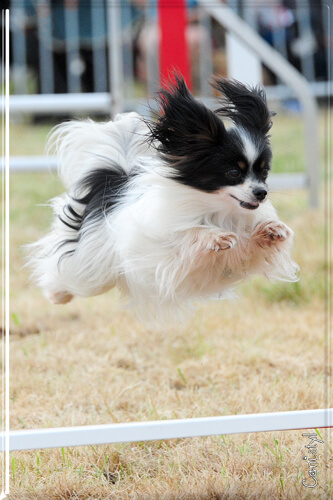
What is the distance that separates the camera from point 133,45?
326 inches

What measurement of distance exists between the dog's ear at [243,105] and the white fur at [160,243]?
0.24 meters

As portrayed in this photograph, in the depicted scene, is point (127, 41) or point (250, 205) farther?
point (127, 41)

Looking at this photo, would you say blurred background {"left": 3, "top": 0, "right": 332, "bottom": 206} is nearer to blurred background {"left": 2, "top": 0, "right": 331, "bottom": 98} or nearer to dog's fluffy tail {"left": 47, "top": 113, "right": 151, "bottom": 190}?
blurred background {"left": 2, "top": 0, "right": 331, "bottom": 98}

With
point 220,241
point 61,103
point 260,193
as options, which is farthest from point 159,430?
point 61,103

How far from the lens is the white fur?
6.89 ft

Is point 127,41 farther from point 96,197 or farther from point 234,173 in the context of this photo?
point 234,173

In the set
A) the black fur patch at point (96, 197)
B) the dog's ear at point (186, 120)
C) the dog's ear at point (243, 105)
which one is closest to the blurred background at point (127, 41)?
the black fur patch at point (96, 197)

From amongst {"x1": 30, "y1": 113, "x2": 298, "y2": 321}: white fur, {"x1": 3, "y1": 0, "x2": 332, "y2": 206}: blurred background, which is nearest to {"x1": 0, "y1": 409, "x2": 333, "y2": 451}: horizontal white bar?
{"x1": 30, "y1": 113, "x2": 298, "y2": 321}: white fur

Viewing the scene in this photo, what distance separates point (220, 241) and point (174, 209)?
0.19m

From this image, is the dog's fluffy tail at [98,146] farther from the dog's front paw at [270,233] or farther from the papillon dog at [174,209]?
the dog's front paw at [270,233]

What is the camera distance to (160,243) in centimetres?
216

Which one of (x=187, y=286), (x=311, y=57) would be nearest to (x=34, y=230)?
(x=187, y=286)

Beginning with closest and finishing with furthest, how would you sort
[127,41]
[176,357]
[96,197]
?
[96,197] → [176,357] → [127,41]

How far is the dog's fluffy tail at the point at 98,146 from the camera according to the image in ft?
7.91
